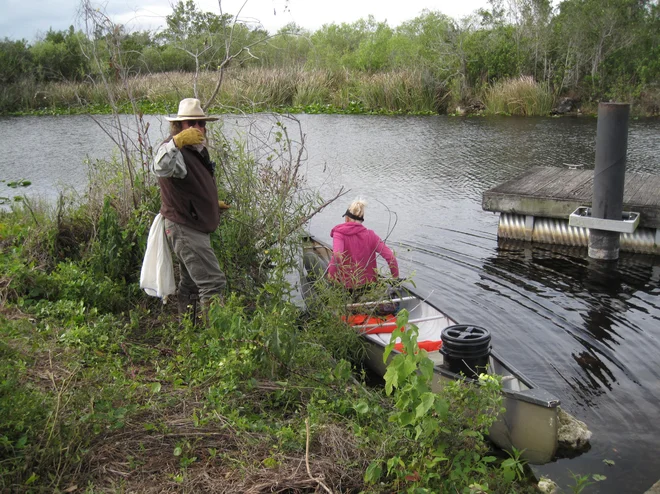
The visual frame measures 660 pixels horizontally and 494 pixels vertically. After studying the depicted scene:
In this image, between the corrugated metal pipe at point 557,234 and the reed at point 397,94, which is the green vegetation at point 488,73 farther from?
the corrugated metal pipe at point 557,234

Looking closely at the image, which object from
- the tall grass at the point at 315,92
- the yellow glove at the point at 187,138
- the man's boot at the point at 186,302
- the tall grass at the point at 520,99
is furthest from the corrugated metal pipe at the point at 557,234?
the tall grass at the point at 315,92

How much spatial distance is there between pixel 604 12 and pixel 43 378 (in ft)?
90.8

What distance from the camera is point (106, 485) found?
3.61 meters

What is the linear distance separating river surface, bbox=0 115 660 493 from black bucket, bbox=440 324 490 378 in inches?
34.3

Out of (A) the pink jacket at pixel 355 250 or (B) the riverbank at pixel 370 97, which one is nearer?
(A) the pink jacket at pixel 355 250

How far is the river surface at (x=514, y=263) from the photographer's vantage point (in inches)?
233

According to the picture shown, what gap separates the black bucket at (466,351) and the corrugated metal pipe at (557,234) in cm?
568

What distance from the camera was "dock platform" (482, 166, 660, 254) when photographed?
9938 mm

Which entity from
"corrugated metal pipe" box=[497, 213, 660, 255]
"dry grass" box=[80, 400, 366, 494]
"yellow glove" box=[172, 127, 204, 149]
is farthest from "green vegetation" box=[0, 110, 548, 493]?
"corrugated metal pipe" box=[497, 213, 660, 255]

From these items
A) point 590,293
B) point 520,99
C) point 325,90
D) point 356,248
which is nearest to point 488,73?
point 520,99

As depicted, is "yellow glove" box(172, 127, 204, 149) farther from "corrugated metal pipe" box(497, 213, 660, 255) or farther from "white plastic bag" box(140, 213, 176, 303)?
"corrugated metal pipe" box(497, 213, 660, 255)

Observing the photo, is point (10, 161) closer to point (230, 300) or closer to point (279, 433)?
→ point (230, 300)

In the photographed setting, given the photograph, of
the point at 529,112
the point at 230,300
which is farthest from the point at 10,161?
the point at 529,112

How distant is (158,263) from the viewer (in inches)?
234
